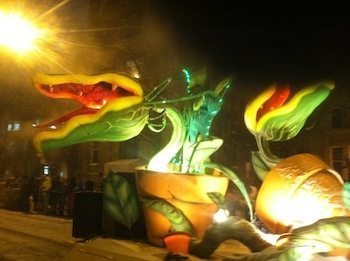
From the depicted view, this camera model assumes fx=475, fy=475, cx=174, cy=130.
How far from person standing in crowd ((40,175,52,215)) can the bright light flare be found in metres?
5.16

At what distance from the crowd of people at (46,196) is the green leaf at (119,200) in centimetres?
771

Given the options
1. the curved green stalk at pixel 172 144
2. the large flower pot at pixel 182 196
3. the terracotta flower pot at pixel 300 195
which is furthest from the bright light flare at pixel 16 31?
the terracotta flower pot at pixel 300 195

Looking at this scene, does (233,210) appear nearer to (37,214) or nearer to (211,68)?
(211,68)

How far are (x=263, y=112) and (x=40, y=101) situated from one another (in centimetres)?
1655

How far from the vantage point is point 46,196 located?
658 inches

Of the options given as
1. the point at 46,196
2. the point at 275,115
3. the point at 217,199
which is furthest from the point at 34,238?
the point at 275,115

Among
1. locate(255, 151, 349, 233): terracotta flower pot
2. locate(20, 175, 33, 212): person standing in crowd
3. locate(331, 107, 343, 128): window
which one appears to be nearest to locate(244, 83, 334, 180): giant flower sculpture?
locate(255, 151, 349, 233): terracotta flower pot

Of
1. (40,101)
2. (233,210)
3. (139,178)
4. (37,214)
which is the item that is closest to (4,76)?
(40,101)

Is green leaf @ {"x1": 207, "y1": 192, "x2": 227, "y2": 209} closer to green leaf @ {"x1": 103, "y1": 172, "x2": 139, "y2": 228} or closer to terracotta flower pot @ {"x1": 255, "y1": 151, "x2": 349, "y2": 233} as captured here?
terracotta flower pot @ {"x1": 255, "y1": 151, "x2": 349, "y2": 233}

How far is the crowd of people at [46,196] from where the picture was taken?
53.6ft

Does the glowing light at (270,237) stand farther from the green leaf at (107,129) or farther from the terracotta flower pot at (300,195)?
the green leaf at (107,129)

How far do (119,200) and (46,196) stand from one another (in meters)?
9.98

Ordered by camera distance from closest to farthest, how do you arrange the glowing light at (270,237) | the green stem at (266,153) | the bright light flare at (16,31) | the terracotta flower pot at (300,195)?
the terracotta flower pot at (300,195) → the glowing light at (270,237) → the green stem at (266,153) → the bright light flare at (16,31)

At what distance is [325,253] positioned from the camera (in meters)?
5.17
